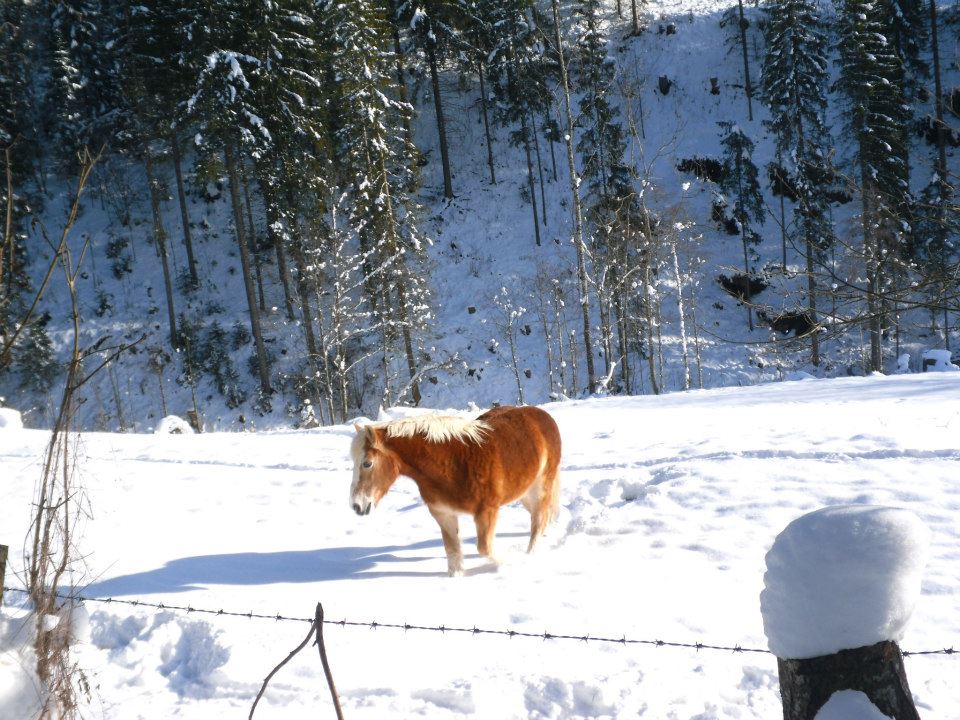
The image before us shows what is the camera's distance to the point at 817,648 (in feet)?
7.04

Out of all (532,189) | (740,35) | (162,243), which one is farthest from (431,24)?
(740,35)

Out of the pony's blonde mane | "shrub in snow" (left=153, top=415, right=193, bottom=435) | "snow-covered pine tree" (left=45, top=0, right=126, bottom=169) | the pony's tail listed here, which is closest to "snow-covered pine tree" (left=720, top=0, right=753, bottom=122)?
"snow-covered pine tree" (left=45, top=0, right=126, bottom=169)

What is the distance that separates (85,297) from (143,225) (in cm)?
618

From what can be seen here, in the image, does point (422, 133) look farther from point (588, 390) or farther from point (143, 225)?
point (588, 390)

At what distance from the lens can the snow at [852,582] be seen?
6.89 ft

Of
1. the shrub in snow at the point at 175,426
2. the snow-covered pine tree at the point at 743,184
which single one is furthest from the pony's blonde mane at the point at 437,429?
the snow-covered pine tree at the point at 743,184

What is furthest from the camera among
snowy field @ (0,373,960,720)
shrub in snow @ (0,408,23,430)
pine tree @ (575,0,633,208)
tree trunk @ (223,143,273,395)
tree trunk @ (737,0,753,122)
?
tree trunk @ (737,0,753,122)

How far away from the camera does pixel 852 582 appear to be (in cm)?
212

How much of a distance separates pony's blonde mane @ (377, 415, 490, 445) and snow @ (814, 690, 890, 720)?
3.84 m

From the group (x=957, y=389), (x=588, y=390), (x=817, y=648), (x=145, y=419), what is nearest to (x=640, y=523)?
(x=817, y=648)

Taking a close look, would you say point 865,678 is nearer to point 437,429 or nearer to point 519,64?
point 437,429

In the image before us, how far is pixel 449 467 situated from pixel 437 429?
345 millimetres

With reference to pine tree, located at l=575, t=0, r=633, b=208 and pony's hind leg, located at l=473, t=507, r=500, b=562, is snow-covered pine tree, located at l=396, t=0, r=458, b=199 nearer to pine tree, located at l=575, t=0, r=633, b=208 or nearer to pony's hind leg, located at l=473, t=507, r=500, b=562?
pine tree, located at l=575, t=0, r=633, b=208

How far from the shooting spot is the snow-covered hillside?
2967cm
